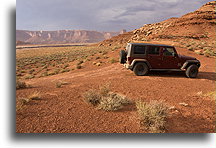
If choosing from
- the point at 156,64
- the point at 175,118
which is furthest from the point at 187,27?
the point at 175,118

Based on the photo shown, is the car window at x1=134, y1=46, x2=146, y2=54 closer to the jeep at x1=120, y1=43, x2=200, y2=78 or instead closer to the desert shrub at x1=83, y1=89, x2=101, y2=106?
the jeep at x1=120, y1=43, x2=200, y2=78

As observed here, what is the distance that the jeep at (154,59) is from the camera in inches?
309

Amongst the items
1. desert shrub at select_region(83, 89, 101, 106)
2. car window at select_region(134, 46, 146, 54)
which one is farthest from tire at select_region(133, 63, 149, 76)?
desert shrub at select_region(83, 89, 101, 106)

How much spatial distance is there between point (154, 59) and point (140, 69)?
0.95 metres

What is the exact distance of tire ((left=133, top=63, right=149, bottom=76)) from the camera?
26.4 feet

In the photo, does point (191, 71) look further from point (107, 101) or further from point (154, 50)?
point (107, 101)

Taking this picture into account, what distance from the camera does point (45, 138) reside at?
3.02 m

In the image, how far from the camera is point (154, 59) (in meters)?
7.96

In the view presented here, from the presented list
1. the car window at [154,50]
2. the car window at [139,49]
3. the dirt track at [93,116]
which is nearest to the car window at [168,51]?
the car window at [154,50]

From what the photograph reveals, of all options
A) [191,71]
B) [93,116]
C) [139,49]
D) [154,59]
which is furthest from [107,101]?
[191,71]

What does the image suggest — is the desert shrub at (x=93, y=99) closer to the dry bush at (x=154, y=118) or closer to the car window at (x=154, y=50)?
the dry bush at (x=154, y=118)

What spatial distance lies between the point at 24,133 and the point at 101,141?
1679mm

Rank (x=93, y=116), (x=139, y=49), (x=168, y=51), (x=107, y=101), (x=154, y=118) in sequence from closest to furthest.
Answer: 1. (x=154, y=118)
2. (x=93, y=116)
3. (x=107, y=101)
4. (x=139, y=49)
5. (x=168, y=51)

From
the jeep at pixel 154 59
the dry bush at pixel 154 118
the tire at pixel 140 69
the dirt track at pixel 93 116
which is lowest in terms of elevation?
the dirt track at pixel 93 116
